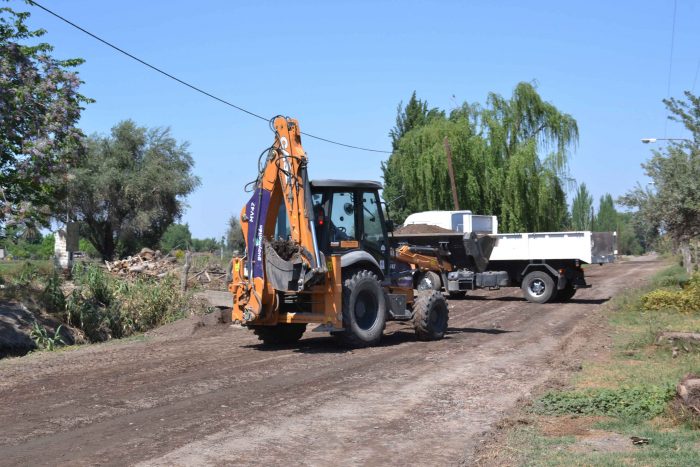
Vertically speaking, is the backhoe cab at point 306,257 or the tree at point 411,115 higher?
the tree at point 411,115

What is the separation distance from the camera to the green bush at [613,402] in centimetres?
809

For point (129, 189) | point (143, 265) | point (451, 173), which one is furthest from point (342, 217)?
point (129, 189)

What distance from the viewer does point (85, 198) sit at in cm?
4391

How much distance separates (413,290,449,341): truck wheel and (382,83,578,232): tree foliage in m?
26.1

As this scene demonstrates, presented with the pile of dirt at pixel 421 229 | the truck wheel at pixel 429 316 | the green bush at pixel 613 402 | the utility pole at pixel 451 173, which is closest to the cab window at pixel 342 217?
the truck wheel at pixel 429 316

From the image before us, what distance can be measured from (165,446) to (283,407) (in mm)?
2036

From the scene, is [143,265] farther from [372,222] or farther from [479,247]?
[372,222]

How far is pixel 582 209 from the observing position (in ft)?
362

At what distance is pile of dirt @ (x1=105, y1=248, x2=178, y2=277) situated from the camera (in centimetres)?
2740

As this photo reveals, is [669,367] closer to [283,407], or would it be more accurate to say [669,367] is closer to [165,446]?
[283,407]

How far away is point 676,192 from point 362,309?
517 inches

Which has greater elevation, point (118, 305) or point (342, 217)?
point (342, 217)

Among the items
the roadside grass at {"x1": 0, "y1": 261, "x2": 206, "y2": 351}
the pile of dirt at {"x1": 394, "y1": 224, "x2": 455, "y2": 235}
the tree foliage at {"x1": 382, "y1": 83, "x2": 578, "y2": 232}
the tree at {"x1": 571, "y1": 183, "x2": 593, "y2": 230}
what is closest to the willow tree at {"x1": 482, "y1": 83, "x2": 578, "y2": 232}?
the tree foliage at {"x1": 382, "y1": 83, "x2": 578, "y2": 232}

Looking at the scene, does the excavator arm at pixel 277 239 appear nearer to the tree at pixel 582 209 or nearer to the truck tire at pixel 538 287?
the truck tire at pixel 538 287
